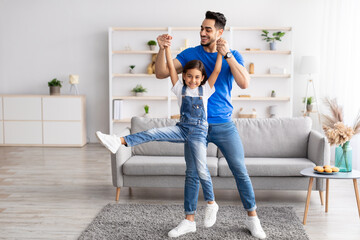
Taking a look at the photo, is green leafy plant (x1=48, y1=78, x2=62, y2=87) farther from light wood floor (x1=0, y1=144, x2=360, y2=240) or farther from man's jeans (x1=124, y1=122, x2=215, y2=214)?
man's jeans (x1=124, y1=122, x2=215, y2=214)

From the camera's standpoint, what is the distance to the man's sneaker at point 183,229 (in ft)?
9.92

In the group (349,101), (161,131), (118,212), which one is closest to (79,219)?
(118,212)

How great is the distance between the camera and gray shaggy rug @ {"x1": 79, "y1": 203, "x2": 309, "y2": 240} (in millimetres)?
3072

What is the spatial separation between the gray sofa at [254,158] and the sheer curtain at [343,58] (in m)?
1.88

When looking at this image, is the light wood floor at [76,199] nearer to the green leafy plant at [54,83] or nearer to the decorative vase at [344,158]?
the decorative vase at [344,158]

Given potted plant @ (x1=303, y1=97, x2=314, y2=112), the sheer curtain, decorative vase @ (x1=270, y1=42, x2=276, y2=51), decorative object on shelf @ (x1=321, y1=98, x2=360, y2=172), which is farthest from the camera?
decorative vase @ (x1=270, y1=42, x2=276, y2=51)

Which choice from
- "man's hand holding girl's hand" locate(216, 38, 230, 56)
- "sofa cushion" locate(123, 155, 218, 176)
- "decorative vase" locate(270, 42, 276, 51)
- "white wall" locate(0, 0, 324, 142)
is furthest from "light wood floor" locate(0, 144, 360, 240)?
"decorative vase" locate(270, 42, 276, 51)

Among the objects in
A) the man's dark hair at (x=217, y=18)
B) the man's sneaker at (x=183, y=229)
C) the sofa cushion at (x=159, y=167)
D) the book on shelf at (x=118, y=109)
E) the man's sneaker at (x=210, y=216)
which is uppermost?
the man's dark hair at (x=217, y=18)

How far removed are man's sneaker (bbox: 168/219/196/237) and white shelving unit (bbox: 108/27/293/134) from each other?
449 centimetres

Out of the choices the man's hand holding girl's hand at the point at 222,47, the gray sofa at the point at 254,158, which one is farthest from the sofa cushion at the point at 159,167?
the man's hand holding girl's hand at the point at 222,47

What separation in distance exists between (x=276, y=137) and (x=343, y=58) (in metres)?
2.70

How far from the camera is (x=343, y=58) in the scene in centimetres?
643

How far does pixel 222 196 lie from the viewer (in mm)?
4207

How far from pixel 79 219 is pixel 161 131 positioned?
1237 mm
